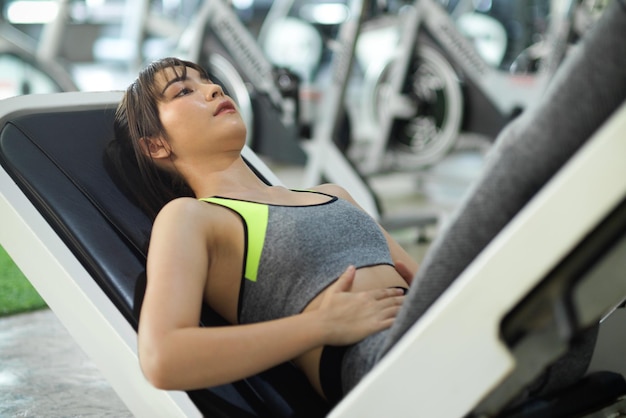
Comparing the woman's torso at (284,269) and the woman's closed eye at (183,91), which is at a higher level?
the woman's closed eye at (183,91)

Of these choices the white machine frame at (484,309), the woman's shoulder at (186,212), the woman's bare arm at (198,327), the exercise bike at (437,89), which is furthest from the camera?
the exercise bike at (437,89)

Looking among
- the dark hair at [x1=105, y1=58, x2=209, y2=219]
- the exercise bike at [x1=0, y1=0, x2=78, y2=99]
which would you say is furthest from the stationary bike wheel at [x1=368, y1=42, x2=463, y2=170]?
the dark hair at [x1=105, y1=58, x2=209, y2=219]

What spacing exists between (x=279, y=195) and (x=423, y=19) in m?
3.22

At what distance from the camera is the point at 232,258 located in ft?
4.05

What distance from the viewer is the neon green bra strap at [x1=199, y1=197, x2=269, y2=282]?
1.25 meters

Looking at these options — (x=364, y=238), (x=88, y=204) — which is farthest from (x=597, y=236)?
(x=88, y=204)

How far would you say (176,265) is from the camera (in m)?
1.09

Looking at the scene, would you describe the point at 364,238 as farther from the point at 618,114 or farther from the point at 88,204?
the point at 618,114

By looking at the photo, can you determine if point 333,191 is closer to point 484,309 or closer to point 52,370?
point 484,309

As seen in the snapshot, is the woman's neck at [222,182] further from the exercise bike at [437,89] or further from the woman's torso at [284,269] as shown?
the exercise bike at [437,89]

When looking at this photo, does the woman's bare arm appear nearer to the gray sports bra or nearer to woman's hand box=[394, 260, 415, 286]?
the gray sports bra

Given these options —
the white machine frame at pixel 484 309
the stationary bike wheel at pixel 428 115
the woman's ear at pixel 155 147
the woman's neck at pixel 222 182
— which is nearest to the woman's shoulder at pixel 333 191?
the woman's neck at pixel 222 182

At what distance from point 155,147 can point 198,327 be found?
399mm

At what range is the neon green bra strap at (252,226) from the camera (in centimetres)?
125
